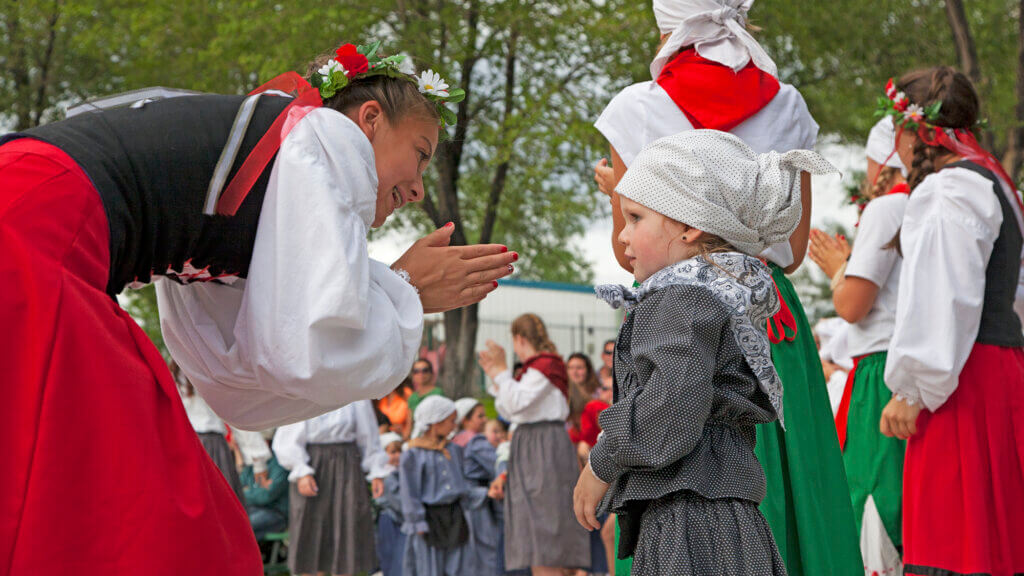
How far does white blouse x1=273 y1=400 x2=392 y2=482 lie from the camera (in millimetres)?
8945

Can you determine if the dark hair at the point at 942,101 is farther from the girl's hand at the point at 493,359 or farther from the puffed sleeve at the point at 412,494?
the puffed sleeve at the point at 412,494

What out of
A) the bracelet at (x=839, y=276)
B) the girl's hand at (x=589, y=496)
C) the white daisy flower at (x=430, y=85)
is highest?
the white daisy flower at (x=430, y=85)

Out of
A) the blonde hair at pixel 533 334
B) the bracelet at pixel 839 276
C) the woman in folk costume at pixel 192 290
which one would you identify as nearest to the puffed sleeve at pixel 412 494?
the blonde hair at pixel 533 334

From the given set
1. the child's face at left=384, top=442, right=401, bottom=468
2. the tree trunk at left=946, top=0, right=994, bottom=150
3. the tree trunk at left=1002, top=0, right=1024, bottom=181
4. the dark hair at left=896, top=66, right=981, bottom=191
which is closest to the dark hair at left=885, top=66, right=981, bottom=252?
the dark hair at left=896, top=66, right=981, bottom=191

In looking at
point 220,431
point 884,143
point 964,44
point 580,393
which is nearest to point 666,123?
point 884,143

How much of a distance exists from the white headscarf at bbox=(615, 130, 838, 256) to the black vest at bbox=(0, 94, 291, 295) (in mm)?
910

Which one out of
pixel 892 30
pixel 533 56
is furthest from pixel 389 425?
pixel 892 30

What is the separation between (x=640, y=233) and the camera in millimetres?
2639

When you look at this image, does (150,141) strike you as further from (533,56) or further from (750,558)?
(533,56)

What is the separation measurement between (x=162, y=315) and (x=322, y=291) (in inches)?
24.2

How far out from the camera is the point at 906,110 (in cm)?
429

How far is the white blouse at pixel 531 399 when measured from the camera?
8.99 metres

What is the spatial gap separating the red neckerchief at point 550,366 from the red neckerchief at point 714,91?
5.93 m

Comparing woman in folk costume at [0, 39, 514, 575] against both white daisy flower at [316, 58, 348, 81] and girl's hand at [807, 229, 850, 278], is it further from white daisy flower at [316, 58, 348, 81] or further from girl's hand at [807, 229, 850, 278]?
girl's hand at [807, 229, 850, 278]
